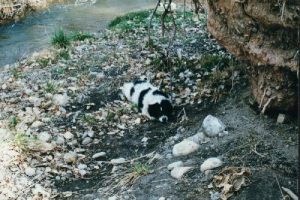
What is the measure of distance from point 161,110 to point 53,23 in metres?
8.27

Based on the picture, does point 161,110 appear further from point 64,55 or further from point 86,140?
point 64,55

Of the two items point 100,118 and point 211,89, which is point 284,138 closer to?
point 211,89

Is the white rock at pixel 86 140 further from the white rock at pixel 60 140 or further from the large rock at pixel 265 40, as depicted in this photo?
the large rock at pixel 265 40

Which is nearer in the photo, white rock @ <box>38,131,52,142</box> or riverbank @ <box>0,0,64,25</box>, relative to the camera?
white rock @ <box>38,131,52,142</box>

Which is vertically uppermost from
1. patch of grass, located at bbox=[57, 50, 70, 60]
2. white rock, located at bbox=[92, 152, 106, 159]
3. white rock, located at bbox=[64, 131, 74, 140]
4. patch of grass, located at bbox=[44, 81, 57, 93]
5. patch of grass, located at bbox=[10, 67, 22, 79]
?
patch of grass, located at bbox=[57, 50, 70, 60]

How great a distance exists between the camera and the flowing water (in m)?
12.1

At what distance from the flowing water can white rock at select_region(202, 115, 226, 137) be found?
6653 mm

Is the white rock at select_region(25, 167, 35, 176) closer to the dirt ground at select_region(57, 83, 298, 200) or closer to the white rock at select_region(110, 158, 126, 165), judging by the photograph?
the dirt ground at select_region(57, 83, 298, 200)

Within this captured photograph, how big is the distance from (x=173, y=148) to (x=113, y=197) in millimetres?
878

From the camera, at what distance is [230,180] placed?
4465 mm

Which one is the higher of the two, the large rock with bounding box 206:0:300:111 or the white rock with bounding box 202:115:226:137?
the large rock with bounding box 206:0:300:111

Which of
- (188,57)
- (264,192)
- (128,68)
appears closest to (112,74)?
(128,68)

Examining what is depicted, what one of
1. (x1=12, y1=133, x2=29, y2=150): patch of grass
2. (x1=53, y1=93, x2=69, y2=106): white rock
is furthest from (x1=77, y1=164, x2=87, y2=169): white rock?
(x1=53, y1=93, x2=69, y2=106): white rock

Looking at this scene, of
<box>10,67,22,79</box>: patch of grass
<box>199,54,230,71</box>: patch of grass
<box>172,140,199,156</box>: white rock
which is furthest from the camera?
<box>10,67,22,79</box>: patch of grass
